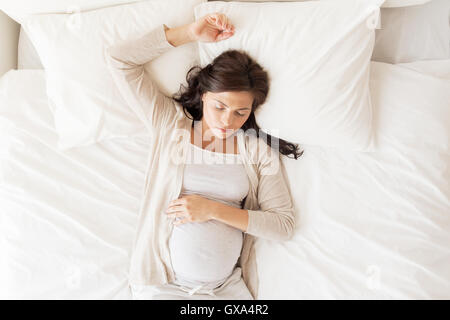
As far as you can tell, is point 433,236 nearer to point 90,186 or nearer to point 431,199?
point 431,199

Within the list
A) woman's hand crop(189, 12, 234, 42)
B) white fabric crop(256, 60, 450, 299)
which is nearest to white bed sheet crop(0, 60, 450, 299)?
white fabric crop(256, 60, 450, 299)

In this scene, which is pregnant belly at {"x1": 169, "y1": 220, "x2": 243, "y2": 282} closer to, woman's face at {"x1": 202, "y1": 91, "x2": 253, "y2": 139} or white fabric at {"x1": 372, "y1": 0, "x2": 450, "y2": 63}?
woman's face at {"x1": 202, "y1": 91, "x2": 253, "y2": 139}

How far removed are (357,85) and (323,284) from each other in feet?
2.07

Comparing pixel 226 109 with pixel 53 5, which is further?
pixel 53 5

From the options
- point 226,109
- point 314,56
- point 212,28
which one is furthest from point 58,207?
point 314,56

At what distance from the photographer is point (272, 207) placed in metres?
1.10

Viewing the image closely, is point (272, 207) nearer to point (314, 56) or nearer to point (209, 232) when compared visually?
point (209, 232)

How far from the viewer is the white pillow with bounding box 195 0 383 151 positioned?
99cm

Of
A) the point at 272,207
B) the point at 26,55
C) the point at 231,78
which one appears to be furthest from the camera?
the point at 26,55

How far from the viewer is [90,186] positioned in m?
1.15

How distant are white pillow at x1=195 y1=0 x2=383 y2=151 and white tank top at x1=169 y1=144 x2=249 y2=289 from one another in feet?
0.84

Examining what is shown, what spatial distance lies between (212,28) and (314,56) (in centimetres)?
34

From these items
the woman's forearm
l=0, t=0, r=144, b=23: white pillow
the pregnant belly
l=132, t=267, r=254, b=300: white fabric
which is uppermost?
l=0, t=0, r=144, b=23: white pillow
